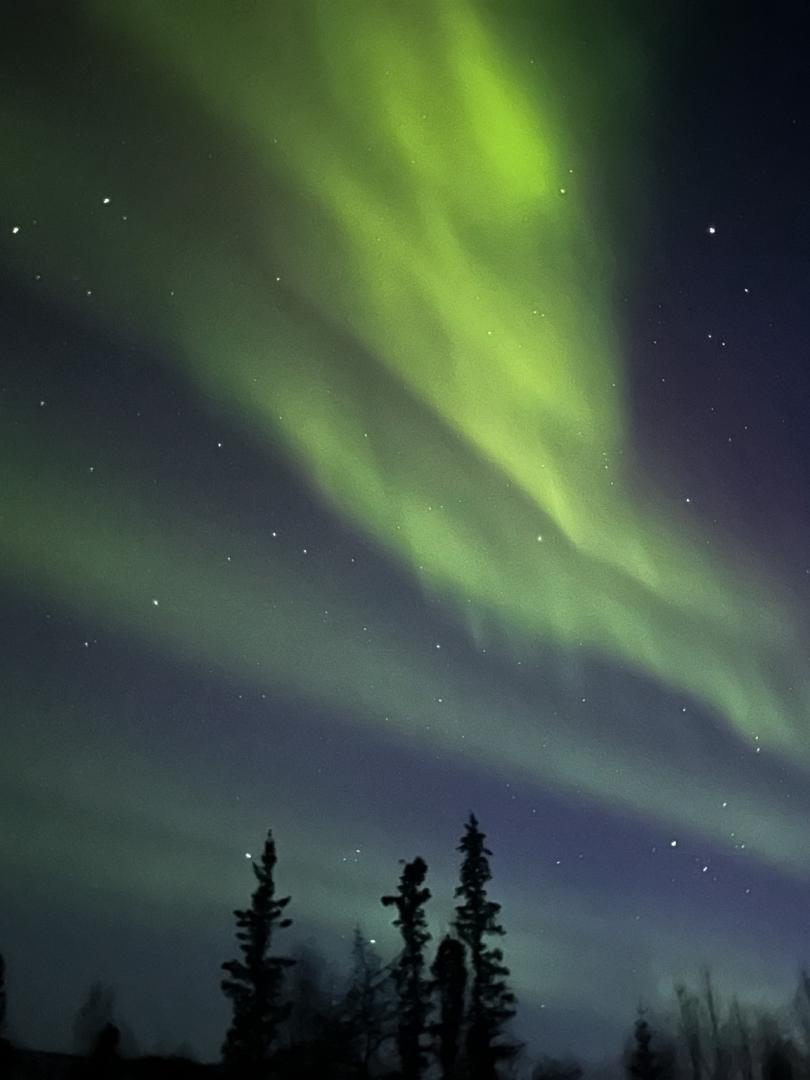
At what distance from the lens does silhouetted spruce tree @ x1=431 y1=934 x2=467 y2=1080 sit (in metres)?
40.7

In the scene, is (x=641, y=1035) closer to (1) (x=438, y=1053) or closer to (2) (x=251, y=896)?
(1) (x=438, y=1053)

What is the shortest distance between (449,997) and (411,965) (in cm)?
212

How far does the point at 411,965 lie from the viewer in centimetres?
4284

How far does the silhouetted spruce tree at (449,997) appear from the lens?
40688 millimetres

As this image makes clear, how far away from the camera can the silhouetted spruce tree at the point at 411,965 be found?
137 ft

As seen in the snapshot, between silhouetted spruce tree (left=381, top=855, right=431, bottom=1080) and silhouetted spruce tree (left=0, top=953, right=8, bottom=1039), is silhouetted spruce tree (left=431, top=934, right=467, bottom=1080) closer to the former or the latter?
silhouetted spruce tree (left=381, top=855, right=431, bottom=1080)

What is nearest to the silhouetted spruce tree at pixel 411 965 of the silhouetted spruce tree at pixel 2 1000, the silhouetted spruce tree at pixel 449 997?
the silhouetted spruce tree at pixel 449 997

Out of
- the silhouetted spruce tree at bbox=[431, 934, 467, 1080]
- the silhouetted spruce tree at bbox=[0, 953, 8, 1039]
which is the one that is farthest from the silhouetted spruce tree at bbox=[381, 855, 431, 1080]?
the silhouetted spruce tree at bbox=[0, 953, 8, 1039]

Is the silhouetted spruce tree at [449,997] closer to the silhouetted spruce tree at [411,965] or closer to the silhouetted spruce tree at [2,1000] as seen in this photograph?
the silhouetted spruce tree at [411,965]

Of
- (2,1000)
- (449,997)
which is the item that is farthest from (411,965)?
(2,1000)

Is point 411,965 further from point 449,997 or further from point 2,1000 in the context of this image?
point 2,1000

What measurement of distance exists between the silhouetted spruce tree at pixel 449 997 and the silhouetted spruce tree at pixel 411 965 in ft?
2.52

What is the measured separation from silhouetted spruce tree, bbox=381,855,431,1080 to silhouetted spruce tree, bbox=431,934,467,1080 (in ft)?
2.52

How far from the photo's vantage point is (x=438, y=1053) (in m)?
41.2
